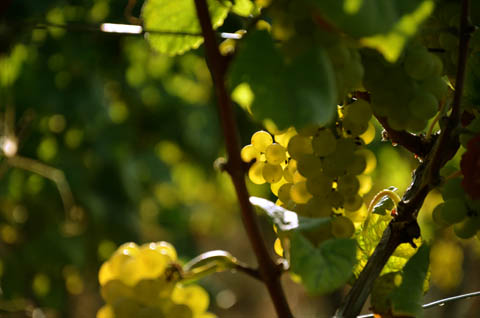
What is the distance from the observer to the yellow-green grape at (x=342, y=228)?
39 cm

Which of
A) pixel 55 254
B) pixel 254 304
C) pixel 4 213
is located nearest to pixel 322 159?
pixel 55 254

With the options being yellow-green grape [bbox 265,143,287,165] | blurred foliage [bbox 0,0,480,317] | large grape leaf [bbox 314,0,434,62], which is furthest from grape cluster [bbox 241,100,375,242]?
blurred foliage [bbox 0,0,480,317]

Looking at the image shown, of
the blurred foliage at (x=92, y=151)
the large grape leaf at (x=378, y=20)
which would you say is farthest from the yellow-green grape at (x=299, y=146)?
the blurred foliage at (x=92, y=151)

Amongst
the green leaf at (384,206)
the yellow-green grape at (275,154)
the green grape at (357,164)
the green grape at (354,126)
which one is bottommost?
the green leaf at (384,206)

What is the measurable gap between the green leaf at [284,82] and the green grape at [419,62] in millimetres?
106

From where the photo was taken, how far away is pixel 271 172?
420mm

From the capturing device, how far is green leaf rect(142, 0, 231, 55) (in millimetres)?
415

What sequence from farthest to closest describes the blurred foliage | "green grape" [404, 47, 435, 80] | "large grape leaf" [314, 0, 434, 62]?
the blurred foliage, "green grape" [404, 47, 435, 80], "large grape leaf" [314, 0, 434, 62]

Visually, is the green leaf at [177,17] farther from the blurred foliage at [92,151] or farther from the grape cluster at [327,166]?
the blurred foliage at [92,151]

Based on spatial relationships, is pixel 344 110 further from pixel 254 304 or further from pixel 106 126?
pixel 254 304

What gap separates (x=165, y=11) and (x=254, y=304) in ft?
18.9

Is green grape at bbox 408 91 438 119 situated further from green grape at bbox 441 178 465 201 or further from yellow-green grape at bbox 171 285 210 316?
yellow-green grape at bbox 171 285 210 316

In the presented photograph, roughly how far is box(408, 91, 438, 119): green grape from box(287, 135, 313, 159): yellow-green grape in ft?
0.20

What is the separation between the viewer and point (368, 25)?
27 centimetres
